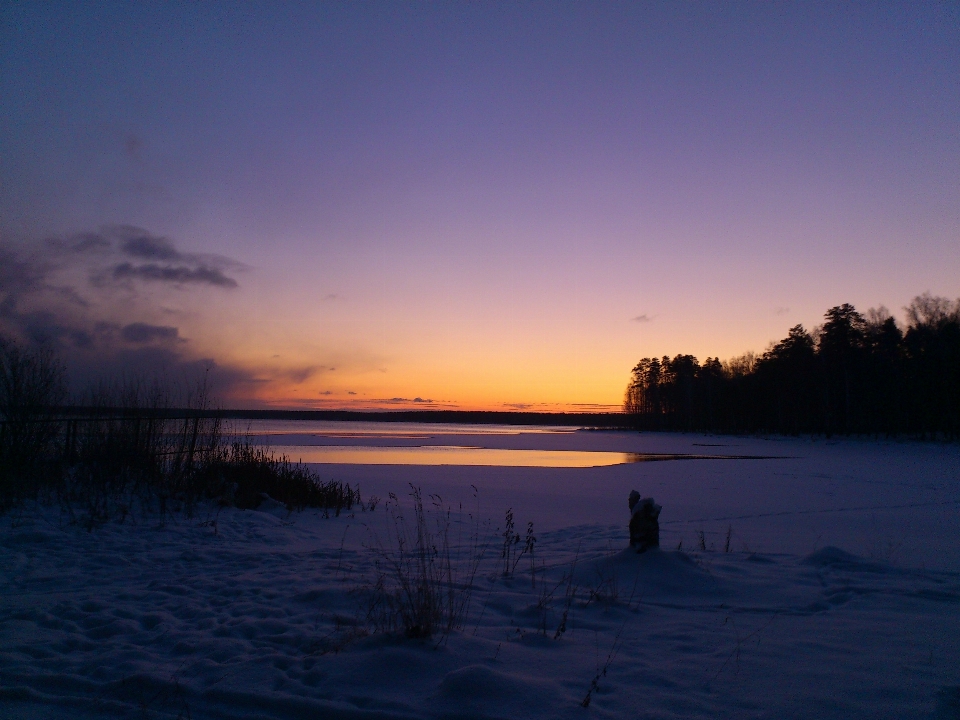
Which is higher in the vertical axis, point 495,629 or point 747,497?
point 495,629

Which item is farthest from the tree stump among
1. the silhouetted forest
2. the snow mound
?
the silhouetted forest

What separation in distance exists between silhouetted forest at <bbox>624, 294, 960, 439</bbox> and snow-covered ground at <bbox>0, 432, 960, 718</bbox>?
44.3 meters

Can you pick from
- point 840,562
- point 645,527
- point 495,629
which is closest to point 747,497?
point 840,562

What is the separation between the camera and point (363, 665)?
12.7 ft

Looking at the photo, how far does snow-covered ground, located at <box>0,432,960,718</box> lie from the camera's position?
340cm

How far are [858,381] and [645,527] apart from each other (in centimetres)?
5537

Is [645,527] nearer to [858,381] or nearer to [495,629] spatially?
[495,629]

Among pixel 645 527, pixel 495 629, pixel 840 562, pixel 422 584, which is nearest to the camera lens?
pixel 495 629

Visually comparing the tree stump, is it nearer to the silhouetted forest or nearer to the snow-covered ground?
the snow-covered ground

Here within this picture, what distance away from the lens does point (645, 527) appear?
6.72 m

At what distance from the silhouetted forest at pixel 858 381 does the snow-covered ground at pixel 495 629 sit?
44312 mm

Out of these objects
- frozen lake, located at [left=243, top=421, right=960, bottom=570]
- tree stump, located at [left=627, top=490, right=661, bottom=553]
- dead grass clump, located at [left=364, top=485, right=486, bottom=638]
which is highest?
tree stump, located at [left=627, top=490, right=661, bottom=553]

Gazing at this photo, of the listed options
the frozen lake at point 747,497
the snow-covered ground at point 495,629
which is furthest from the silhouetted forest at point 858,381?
the snow-covered ground at point 495,629

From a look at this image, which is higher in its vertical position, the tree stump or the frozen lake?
the tree stump
